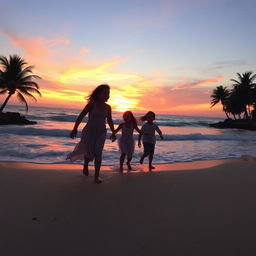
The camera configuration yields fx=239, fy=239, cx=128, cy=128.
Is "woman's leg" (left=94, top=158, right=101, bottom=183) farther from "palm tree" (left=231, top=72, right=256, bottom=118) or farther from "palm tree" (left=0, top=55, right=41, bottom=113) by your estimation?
"palm tree" (left=231, top=72, right=256, bottom=118)

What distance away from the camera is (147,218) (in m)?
2.68

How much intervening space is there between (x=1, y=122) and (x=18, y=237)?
2654cm

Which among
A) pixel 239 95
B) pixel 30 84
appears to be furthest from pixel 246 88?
pixel 30 84

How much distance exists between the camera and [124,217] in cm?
270

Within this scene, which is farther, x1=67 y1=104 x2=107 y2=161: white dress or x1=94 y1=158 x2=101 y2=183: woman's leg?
x1=67 y1=104 x2=107 y2=161: white dress

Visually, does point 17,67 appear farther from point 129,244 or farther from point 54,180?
point 129,244

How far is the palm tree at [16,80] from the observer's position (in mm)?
27797

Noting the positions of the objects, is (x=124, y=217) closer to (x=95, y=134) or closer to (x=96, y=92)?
(x=95, y=134)


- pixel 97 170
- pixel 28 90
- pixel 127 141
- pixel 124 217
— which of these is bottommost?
pixel 124 217

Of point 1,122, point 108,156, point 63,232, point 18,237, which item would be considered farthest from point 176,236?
point 1,122

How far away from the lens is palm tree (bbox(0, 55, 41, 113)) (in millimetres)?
27797

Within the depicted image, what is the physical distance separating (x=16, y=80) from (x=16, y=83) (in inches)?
26.2

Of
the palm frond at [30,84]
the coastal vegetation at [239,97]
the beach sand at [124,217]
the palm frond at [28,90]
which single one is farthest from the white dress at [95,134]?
the coastal vegetation at [239,97]

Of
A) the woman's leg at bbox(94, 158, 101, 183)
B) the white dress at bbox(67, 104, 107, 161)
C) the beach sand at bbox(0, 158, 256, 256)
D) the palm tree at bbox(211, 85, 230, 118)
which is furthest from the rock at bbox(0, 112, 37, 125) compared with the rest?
the palm tree at bbox(211, 85, 230, 118)
